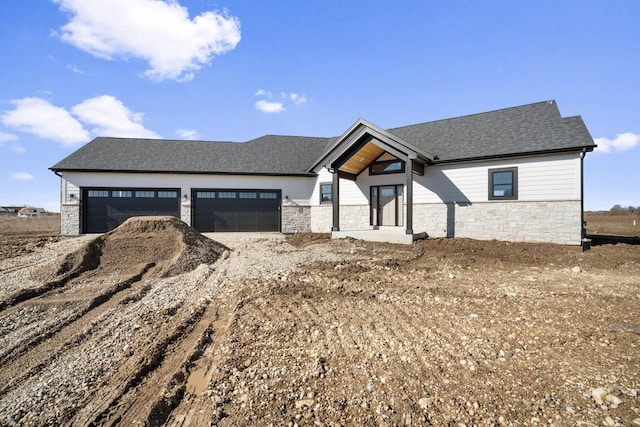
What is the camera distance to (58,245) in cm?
1230

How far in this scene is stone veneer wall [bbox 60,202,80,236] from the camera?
16094mm

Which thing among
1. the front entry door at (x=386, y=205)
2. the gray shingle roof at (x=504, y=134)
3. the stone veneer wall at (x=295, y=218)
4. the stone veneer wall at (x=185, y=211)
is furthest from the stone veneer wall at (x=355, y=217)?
the stone veneer wall at (x=185, y=211)

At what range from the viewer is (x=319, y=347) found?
3631 millimetres

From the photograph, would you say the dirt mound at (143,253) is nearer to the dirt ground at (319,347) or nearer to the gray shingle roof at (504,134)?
the dirt ground at (319,347)

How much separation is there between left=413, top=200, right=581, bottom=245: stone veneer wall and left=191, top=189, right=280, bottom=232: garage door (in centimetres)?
890

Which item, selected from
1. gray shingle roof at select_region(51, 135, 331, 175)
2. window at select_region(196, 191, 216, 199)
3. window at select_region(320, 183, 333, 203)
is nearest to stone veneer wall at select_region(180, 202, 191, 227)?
window at select_region(196, 191, 216, 199)

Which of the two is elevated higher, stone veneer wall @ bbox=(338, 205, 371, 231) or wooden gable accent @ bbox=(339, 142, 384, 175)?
wooden gable accent @ bbox=(339, 142, 384, 175)

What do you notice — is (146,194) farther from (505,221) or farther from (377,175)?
(505,221)

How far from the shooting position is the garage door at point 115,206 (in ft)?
54.0

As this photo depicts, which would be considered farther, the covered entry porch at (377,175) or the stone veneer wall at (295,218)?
the stone veneer wall at (295,218)

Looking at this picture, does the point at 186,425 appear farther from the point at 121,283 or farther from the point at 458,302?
the point at 121,283

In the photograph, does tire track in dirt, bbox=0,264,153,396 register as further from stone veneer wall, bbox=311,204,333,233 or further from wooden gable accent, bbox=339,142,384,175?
stone veneer wall, bbox=311,204,333,233

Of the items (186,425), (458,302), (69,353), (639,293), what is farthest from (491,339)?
(69,353)

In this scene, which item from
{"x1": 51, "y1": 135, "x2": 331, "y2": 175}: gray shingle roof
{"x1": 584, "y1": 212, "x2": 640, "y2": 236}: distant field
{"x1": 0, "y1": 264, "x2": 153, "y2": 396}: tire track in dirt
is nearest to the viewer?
{"x1": 0, "y1": 264, "x2": 153, "y2": 396}: tire track in dirt
